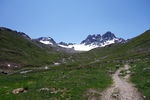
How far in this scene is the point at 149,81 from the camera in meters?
29.0

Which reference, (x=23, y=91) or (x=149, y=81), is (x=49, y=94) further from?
(x=149, y=81)

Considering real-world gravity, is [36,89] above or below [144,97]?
above

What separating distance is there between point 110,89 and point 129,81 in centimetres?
618

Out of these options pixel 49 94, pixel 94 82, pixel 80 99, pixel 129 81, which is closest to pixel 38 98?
pixel 49 94

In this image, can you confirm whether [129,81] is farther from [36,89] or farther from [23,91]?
[23,91]

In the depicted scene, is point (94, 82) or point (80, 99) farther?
point (94, 82)

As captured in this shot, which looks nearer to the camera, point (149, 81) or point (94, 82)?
point (149, 81)

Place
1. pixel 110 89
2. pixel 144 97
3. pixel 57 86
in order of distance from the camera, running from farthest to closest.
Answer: pixel 57 86 < pixel 110 89 < pixel 144 97

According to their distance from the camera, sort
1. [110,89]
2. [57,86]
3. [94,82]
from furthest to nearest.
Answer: [94,82] < [57,86] < [110,89]

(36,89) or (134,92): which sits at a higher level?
(36,89)

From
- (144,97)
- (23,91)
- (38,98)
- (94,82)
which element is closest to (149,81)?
(144,97)

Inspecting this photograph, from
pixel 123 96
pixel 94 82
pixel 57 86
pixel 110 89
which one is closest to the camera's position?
pixel 123 96

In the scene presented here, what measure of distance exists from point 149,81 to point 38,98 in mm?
19653

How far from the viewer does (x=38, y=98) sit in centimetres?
2572
